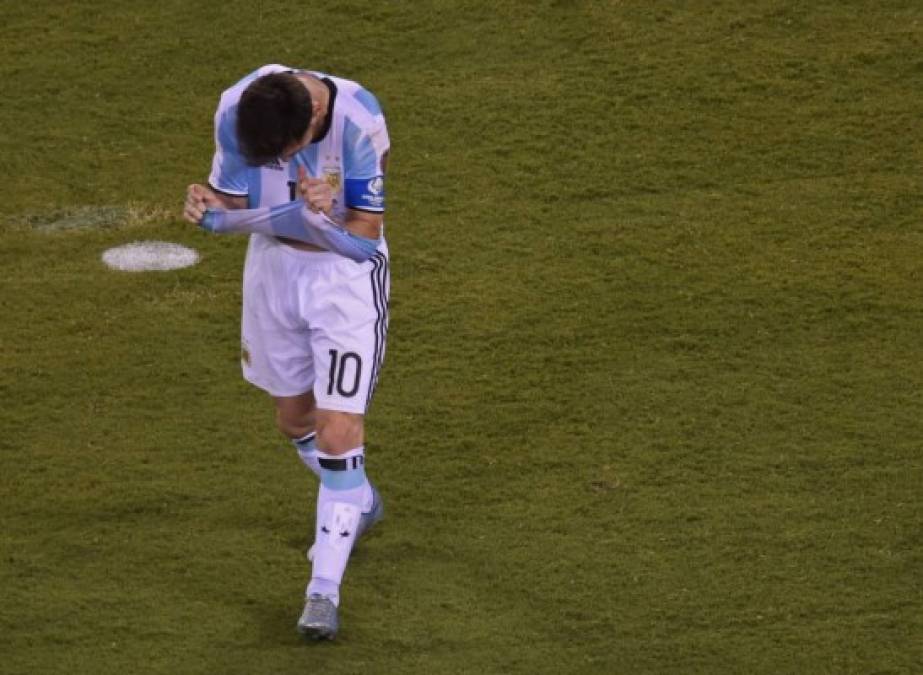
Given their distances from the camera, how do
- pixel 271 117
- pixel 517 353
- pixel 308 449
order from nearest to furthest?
1. pixel 271 117
2. pixel 308 449
3. pixel 517 353

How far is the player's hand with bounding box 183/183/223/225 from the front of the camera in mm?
5422

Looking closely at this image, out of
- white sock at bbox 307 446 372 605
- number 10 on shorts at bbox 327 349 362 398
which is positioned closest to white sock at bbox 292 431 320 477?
white sock at bbox 307 446 372 605

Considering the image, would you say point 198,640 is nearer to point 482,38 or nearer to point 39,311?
Answer: point 39,311

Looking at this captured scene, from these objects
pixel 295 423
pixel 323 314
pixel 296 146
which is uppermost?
pixel 296 146

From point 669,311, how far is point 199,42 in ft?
9.65

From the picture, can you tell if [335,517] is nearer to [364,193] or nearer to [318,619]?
[318,619]

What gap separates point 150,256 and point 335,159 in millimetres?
2404

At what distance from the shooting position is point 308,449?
19.9ft

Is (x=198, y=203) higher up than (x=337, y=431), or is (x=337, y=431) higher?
(x=198, y=203)

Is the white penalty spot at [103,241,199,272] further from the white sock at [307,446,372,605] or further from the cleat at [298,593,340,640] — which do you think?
the cleat at [298,593,340,640]

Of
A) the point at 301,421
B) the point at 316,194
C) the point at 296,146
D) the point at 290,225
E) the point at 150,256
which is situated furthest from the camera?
the point at 150,256

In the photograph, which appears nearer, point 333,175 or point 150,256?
point 333,175

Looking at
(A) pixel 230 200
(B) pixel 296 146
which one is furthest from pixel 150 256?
(B) pixel 296 146

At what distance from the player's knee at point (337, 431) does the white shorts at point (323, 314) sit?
3cm
